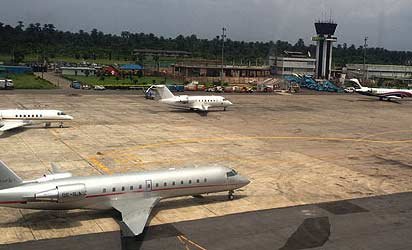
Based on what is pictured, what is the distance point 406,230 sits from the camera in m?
28.7

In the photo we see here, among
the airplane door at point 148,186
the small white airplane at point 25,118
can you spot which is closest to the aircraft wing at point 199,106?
the small white airplane at point 25,118

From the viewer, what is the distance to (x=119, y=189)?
28.6 m

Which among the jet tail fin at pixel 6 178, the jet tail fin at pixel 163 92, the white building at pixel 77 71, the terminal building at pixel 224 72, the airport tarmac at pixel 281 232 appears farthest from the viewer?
the terminal building at pixel 224 72

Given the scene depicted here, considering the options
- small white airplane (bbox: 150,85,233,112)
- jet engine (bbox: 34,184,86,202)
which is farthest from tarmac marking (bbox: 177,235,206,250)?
small white airplane (bbox: 150,85,233,112)

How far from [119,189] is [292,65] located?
157 metres

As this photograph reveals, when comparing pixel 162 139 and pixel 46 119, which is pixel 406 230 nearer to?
pixel 162 139

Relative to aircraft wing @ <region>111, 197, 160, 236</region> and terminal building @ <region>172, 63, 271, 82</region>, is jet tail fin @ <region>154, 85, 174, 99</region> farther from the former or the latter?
terminal building @ <region>172, 63, 271, 82</region>

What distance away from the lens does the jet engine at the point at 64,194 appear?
86.4 ft

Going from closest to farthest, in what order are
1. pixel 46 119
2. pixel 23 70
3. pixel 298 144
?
pixel 298 144, pixel 46 119, pixel 23 70

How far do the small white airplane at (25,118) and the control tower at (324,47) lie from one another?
132m

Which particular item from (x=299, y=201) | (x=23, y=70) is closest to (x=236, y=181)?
(x=299, y=201)

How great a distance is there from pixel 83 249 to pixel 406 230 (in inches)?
748

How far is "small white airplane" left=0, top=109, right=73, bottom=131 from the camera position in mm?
56281

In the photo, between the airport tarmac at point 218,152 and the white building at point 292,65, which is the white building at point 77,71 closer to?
the white building at point 292,65
